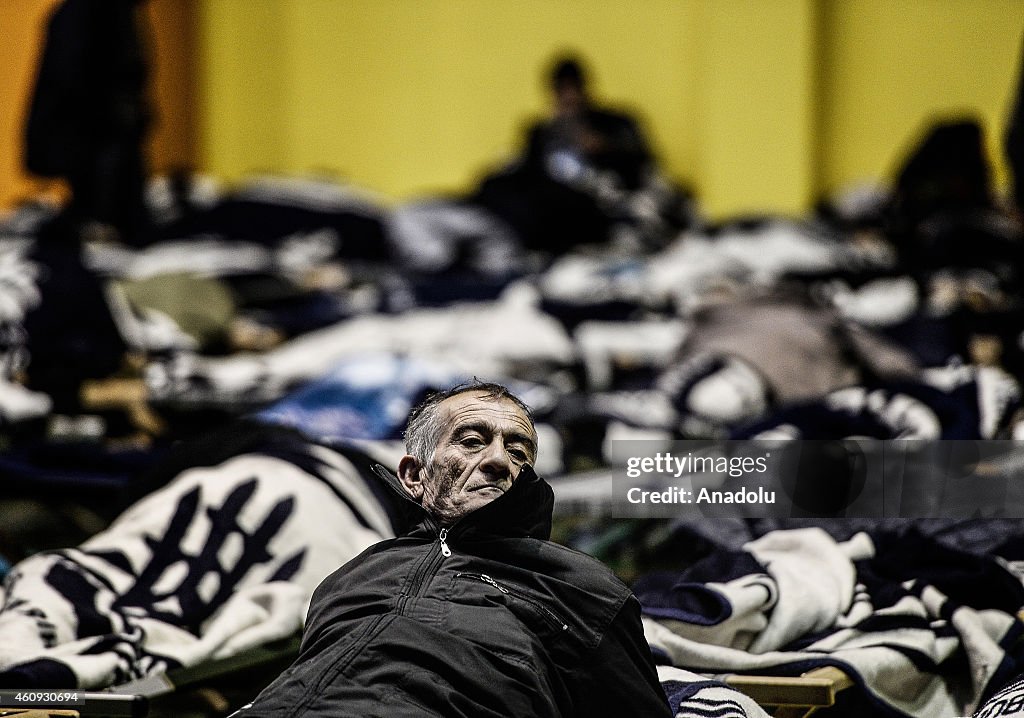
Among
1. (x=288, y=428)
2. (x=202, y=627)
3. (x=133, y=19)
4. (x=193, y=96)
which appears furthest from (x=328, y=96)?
(x=202, y=627)

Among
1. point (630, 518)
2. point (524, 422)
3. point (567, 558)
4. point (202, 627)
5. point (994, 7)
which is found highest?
point (994, 7)

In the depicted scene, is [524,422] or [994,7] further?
[994,7]

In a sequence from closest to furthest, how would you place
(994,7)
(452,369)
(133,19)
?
1. (452,369)
2. (994,7)
3. (133,19)

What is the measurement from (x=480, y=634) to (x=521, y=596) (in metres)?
0.05

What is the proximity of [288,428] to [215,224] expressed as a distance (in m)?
2.88

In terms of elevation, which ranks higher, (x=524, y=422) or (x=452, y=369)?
(x=524, y=422)

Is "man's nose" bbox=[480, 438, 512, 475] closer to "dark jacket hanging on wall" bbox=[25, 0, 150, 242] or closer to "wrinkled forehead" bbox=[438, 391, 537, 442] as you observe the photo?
"wrinkled forehead" bbox=[438, 391, 537, 442]

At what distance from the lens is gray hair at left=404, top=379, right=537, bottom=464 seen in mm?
1265

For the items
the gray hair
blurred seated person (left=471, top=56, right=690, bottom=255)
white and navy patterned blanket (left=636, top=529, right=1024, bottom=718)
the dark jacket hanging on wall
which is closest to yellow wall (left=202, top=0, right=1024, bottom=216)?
blurred seated person (left=471, top=56, right=690, bottom=255)

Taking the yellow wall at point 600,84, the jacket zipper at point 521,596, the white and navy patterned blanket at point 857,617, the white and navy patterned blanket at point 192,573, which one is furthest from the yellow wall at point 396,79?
the jacket zipper at point 521,596

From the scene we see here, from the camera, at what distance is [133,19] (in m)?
4.10

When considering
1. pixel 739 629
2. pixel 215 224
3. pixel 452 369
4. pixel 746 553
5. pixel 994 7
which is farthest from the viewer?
pixel 215 224

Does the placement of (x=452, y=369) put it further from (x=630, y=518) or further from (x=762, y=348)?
(x=630, y=518)

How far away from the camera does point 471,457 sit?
48.5 inches
